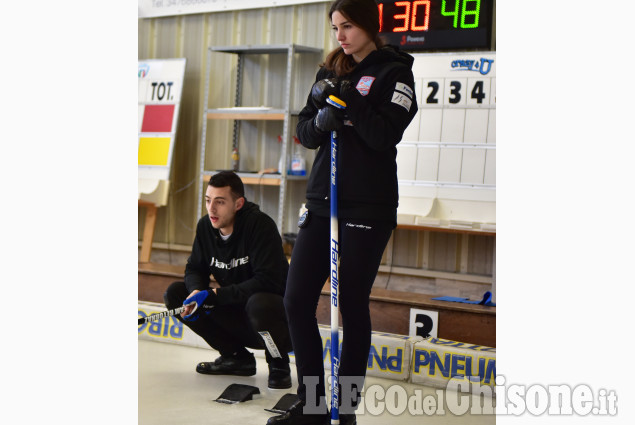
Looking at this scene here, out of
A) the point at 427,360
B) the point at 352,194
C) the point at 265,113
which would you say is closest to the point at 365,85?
the point at 352,194

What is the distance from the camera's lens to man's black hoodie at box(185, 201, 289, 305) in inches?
129

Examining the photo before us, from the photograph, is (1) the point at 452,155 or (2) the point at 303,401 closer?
(2) the point at 303,401

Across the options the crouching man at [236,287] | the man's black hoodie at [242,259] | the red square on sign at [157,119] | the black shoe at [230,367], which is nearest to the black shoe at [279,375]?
the crouching man at [236,287]

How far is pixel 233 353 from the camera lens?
3.51 m

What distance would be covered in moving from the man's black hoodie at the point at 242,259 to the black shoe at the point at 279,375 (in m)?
0.32

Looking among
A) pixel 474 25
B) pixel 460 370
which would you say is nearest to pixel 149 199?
pixel 474 25

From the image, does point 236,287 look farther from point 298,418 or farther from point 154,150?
point 154,150

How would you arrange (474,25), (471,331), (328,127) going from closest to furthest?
(328,127) < (471,331) < (474,25)

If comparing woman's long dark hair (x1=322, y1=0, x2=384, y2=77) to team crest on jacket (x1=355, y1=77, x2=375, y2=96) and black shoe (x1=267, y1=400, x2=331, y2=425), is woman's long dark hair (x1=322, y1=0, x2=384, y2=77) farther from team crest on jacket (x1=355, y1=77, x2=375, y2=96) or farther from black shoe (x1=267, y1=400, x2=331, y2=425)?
black shoe (x1=267, y1=400, x2=331, y2=425)

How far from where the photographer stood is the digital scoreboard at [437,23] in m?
4.83

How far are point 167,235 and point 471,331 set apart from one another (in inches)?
134

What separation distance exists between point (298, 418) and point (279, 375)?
34.3 inches
